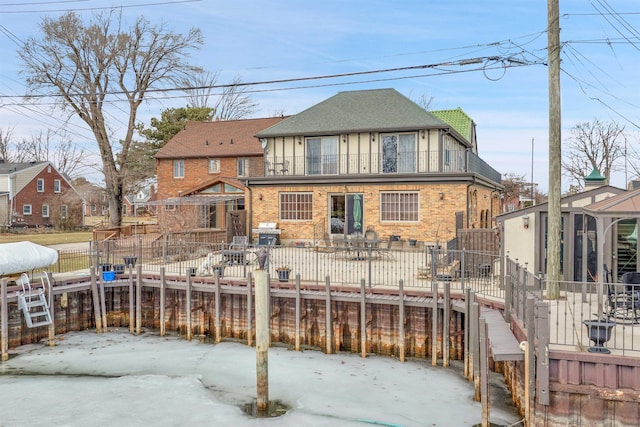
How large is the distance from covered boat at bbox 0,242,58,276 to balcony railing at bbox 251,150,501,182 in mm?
13203

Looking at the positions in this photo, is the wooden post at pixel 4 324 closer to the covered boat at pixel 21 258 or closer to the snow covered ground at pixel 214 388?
the snow covered ground at pixel 214 388

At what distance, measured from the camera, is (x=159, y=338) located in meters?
15.9

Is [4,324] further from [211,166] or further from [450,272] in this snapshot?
[211,166]

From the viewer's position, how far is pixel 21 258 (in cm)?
1541

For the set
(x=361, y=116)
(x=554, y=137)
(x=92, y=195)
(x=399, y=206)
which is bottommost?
(x=399, y=206)

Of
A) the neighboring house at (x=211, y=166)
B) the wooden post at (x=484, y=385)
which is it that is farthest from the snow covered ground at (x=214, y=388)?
the neighboring house at (x=211, y=166)

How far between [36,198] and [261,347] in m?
48.3

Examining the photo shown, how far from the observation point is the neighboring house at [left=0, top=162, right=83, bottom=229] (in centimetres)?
4719

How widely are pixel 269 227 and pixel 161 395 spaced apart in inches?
→ 619

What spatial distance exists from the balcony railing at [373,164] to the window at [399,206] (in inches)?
46.7

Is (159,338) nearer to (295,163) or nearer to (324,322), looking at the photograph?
(324,322)

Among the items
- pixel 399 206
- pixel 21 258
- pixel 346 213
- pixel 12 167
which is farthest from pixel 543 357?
pixel 12 167

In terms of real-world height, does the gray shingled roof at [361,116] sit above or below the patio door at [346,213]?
above

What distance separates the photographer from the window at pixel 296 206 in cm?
2659
